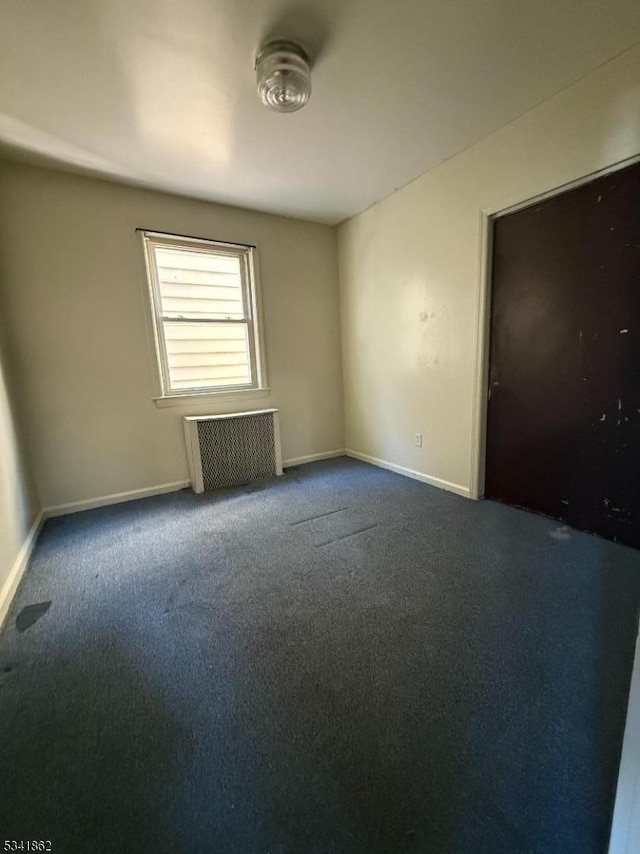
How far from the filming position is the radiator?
3049 mm

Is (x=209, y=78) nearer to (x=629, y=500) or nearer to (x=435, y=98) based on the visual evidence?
(x=435, y=98)

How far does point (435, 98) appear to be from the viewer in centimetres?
189

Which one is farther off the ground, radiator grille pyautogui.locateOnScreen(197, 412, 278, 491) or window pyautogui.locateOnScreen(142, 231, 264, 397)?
window pyautogui.locateOnScreen(142, 231, 264, 397)

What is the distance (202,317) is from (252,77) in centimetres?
178

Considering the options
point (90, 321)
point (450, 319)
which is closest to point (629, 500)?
point (450, 319)

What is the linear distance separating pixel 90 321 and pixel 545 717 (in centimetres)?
343

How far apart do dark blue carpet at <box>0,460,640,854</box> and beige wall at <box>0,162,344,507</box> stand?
912 mm

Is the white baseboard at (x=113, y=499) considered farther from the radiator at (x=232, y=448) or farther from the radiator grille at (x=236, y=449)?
the radiator grille at (x=236, y=449)

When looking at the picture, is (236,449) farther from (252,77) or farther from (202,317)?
(252,77)

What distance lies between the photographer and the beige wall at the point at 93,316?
2.46 m

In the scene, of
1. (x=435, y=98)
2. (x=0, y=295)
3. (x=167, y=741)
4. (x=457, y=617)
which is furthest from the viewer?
(x=0, y=295)

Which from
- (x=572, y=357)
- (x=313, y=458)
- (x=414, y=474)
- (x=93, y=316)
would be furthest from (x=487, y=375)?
(x=93, y=316)

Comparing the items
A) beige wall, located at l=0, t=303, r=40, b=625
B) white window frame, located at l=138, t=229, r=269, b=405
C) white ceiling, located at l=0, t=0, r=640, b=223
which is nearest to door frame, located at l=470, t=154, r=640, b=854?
white ceiling, located at l=0, t=0, r=640, b=223

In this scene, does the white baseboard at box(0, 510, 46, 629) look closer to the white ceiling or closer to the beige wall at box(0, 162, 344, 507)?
the beige wall at box(0, 162, 344, 507)
